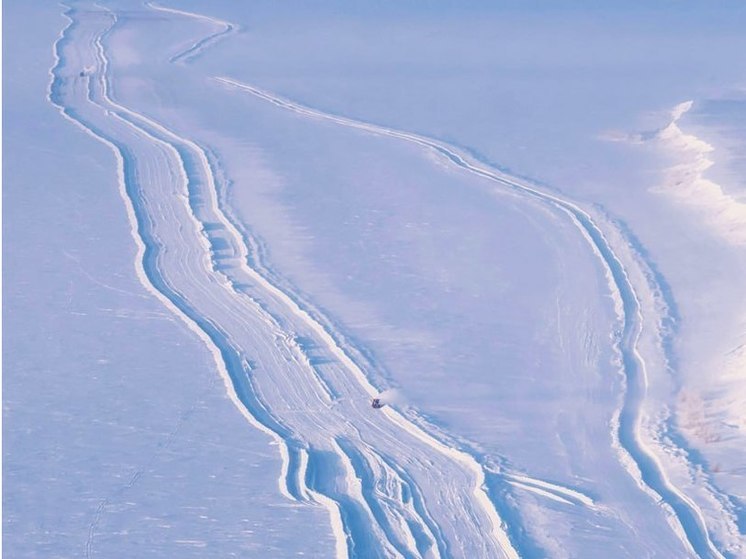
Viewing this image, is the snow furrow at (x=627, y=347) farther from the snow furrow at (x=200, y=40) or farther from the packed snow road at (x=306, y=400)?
the snow furrow at (x=200, y=40)

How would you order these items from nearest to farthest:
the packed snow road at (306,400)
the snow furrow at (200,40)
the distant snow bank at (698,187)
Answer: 1. the packed snow road at (306,400)
2. the distant snow bank at (698,187)
3. the snow furrow at (200,40)

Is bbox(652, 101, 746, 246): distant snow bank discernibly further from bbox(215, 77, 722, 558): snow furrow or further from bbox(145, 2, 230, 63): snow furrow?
bbox(145, 2, 230, 63): snow furrow

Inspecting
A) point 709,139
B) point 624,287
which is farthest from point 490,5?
point 624,287

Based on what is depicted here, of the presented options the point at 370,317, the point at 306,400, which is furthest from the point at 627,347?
the point at 306,400

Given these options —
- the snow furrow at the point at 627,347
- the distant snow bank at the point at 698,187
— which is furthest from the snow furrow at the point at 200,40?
the distant snow bank at the point at 698,187

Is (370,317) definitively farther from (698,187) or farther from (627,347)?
(698,187)

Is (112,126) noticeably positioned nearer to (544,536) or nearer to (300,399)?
(300,399)
